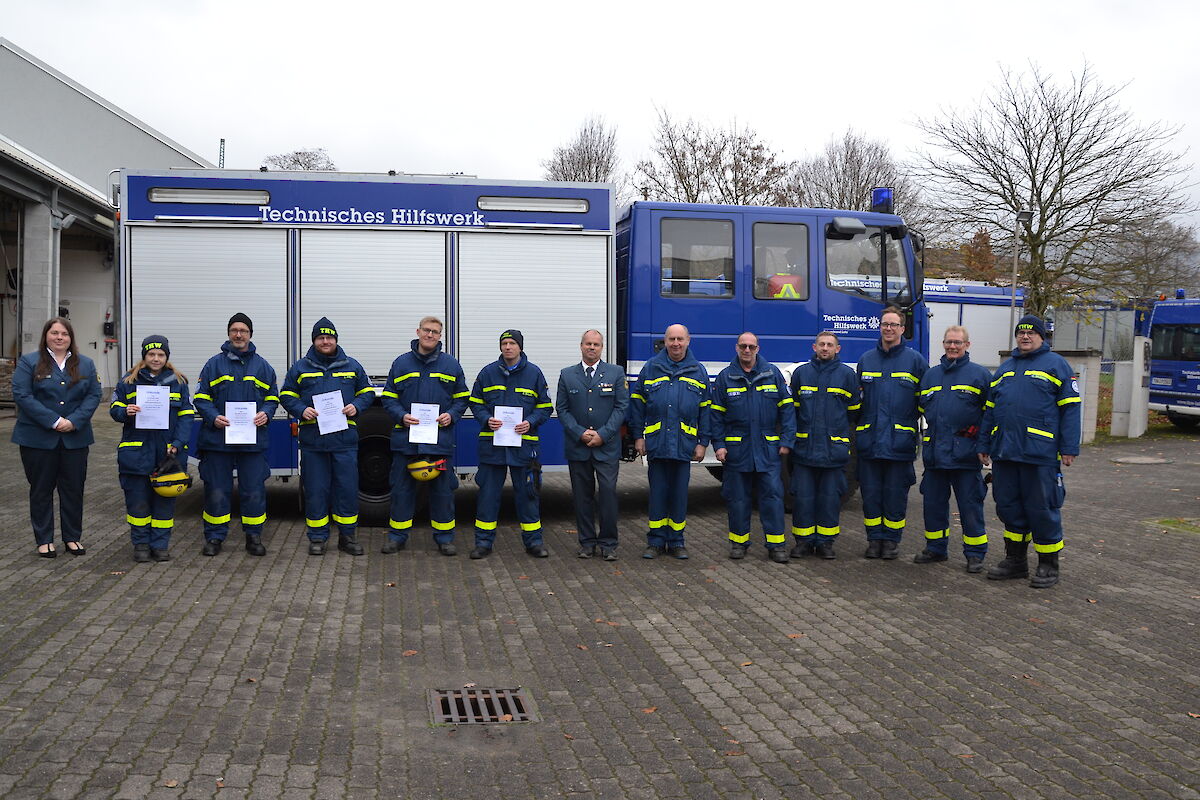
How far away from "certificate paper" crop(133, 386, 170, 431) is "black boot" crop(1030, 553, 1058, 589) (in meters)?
6.41

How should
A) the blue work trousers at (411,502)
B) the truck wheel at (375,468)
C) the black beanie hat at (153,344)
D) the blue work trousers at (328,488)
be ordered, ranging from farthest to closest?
the truck wheel at (375,468), the blue work trousers at (411,502), the blue work trousers at (328,488), the black beanie hat at (153,344)

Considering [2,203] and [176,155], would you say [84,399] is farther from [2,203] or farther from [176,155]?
[176,155]

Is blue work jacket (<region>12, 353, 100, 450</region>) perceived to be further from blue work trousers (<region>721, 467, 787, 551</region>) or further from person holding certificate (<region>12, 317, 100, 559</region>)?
blue work trousers (<region>721, 467, 787, 551</region>)

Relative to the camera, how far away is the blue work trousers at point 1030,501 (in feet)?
23.7

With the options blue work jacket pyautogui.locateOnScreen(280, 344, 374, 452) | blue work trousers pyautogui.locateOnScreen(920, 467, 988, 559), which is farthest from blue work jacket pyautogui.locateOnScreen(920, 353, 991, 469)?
blue work jacket pyautogui.locateOnScreen(280, 344, 374, 452)

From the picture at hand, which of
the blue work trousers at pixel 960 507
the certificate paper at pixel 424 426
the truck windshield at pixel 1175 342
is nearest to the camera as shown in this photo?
the blue work trousers at pixel 960 507

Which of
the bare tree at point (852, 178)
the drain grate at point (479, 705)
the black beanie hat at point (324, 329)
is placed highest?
the bare tree at point (852, 178)

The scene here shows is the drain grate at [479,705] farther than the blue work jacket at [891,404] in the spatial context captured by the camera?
No

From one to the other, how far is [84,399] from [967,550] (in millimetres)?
6801

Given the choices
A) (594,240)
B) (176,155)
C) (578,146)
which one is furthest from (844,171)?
(594,240)

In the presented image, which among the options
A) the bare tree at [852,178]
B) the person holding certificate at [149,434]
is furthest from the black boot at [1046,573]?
the bare tree at [852,178]

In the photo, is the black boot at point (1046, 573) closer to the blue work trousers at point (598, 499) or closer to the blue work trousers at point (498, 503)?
the blue work trousers at point (598, 499)

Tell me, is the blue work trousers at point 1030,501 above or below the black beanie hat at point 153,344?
below

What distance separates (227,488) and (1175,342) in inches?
768
